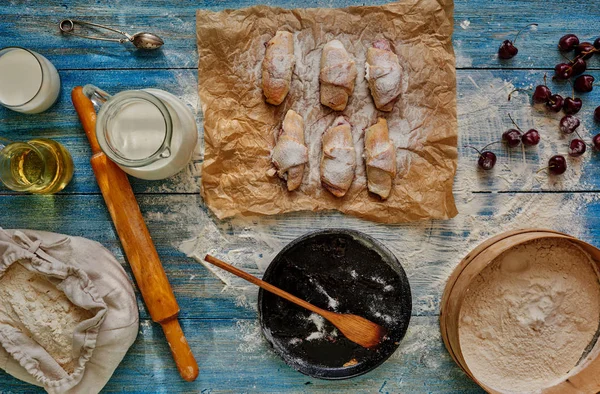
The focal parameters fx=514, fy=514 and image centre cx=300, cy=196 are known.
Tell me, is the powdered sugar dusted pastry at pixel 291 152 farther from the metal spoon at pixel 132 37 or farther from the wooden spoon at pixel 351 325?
the metal spoon at pixel 132 37

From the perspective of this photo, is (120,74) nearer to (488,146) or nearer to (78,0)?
(78,0)

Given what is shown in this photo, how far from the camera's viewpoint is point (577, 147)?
143 cm

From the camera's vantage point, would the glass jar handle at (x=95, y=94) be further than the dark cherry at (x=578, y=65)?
No

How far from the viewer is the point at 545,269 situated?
4.52ft

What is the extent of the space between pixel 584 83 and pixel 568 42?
4.9 inches

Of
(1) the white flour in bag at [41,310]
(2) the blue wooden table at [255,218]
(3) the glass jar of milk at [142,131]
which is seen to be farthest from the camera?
(2) the blue wooden table at [255,218]

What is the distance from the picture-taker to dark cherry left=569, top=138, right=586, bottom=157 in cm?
143

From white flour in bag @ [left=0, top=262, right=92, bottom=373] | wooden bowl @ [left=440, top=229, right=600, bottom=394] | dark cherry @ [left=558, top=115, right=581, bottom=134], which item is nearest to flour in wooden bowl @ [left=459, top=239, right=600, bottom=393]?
wooden bowl @ [left=440, top=229, right=600, bottom=394]

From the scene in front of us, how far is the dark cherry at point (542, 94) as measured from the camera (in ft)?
4.71

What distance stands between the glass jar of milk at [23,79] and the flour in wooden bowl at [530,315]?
4.16 feet

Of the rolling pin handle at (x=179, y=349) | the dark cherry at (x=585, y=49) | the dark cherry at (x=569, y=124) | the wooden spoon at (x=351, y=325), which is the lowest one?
the rolling pin handle at (x=179, y=349)

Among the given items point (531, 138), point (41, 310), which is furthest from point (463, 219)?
point (41, 310)

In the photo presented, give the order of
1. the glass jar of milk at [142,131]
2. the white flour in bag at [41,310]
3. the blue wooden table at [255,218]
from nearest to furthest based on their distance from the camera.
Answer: the glass jar of milk at [142,131], the white flour in bag at [41,310], the blue wooden table at [255,218]

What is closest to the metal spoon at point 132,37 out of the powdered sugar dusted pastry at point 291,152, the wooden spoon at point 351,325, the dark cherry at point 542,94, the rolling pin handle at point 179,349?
the powdered sugar dusted pastry at point 291,152
